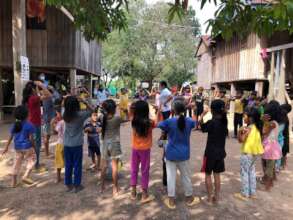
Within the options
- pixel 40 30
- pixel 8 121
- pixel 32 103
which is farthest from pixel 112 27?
pixel 8 121

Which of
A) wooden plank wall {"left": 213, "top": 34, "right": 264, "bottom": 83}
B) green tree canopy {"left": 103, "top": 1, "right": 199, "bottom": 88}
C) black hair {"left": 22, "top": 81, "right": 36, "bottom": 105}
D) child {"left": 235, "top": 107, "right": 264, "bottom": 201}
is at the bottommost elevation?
child {"left": 235, "top": 107, "right": 264, "bottom": 201}

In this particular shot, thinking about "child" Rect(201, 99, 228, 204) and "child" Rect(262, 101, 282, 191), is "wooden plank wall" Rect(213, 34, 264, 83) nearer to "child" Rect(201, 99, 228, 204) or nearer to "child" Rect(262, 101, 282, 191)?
"child" Rect(262, 101, 282, 191)

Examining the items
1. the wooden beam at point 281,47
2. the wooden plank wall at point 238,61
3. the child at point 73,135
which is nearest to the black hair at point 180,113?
the child at point 73,135

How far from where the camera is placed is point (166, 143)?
4777mm

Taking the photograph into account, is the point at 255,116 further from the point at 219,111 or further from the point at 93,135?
the point at 93,135

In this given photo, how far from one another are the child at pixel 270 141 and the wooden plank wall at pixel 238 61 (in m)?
7.65

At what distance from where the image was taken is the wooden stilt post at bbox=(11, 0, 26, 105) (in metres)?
9.45

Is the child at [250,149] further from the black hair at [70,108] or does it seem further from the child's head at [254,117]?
the black hair at [70,108]

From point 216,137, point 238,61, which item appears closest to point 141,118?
point 216,137

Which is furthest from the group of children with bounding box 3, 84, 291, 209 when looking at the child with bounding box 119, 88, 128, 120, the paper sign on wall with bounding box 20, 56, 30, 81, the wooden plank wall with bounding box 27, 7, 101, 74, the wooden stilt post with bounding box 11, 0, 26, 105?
the wooden plank wall with bounding box 27, 7, 101, 74

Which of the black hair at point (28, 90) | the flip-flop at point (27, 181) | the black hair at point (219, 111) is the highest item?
the black hair at point (28, 90)

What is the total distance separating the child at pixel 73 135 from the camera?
4.92 m

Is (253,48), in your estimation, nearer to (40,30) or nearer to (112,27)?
(40,30)

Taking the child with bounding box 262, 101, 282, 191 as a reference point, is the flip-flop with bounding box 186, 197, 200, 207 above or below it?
below
